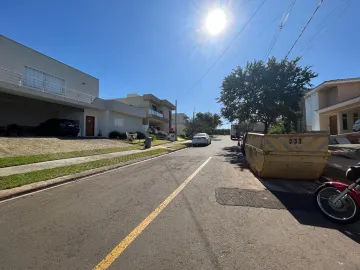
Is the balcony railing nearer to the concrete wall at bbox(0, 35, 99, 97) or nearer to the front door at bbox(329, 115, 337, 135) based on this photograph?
the concrete wall at bbox(0, 35, 99, 97)

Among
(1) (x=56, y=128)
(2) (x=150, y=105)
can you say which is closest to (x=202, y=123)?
(2) (x=150, y=105)

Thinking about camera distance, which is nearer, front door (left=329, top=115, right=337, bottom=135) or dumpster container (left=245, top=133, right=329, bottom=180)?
dumpster container (left=245, top=133, right=329, bottom=180)

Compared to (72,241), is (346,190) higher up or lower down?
higher up

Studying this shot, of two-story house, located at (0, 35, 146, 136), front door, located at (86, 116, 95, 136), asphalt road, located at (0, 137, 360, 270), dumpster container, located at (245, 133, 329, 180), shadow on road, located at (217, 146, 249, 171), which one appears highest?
two-story house, located at (0, 35, 146, 136)

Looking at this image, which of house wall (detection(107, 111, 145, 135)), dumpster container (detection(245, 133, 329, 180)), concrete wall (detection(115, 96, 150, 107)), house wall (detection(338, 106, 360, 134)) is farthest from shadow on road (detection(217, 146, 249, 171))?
concrete wall (detection(115, 96, 150, 107))

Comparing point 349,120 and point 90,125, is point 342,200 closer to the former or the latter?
point 90,125

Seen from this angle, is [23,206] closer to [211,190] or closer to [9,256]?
[9,256]

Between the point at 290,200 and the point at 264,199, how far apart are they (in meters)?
0.64

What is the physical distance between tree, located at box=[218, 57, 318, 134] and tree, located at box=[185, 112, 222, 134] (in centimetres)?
3168

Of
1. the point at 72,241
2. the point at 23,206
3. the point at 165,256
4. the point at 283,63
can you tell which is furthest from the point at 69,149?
the point at 283,63

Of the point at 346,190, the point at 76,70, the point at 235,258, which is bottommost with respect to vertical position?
the point at 235,258

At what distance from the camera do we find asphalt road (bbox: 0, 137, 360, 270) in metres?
2.88

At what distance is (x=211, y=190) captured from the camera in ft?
21.2

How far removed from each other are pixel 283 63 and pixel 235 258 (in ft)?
91.8
